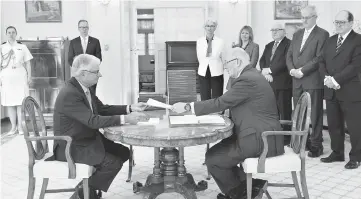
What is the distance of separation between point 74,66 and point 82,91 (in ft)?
0.71

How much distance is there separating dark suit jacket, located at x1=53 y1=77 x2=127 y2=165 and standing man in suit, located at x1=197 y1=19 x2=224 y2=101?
3.21 metres

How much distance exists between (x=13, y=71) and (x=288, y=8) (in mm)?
5406

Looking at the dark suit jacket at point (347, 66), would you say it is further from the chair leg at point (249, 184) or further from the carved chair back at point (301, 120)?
the chair leg at point (249, 184)

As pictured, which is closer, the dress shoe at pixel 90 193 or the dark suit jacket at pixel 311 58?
the dress shoe at pixel 90 193

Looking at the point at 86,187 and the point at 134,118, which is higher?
the point at 134,118

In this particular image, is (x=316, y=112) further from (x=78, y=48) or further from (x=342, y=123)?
(x=78, y=48)

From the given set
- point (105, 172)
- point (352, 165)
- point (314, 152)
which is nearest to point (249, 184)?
point (105, 172)

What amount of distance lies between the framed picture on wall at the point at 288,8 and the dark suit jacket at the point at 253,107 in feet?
18.3

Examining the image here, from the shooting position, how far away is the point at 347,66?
16.9ft

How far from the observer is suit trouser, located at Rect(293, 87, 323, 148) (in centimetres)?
571

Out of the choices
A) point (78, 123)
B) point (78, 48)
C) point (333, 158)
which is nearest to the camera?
point (78, 123)

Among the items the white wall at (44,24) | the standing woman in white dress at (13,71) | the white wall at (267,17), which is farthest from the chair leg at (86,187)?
the white wall at (267,17)

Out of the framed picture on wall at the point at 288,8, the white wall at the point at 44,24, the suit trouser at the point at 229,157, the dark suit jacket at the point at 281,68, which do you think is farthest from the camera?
the white wall at the point at 44,24

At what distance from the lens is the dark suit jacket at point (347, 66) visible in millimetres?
5156
